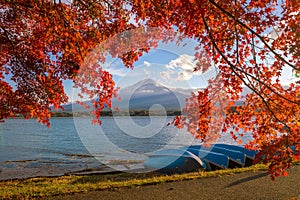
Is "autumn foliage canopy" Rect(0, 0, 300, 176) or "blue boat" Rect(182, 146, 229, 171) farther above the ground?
"autumn foliage canopy" Rect(0, 0, 300, 176)

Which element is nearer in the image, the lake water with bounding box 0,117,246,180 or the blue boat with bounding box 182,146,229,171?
the blue boat with bounding box 182,146,229,171

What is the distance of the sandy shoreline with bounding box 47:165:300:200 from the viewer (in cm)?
637

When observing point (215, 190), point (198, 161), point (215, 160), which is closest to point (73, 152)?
point (198, 161)

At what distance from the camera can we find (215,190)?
689 cm

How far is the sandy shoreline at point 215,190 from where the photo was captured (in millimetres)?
6368

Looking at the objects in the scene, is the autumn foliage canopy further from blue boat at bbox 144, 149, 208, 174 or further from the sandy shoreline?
blue boat at bbox 144, 149, 208, 174

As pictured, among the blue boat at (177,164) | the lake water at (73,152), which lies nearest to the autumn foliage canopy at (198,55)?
the blue boat at (177,164)

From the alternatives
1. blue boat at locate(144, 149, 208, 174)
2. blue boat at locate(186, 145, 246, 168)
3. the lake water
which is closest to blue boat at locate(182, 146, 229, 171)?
blue boat at locate(144, 149, 208, 174)

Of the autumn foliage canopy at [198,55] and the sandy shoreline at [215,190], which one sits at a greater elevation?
the autumn foliage canopy at [198,55]

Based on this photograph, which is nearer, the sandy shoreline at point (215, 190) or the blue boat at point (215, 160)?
the sandy shoreline at point (215, 190)

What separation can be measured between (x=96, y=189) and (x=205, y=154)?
7.63 meters

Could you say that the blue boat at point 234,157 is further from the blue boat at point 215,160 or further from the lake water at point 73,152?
the lake water at point 73,152

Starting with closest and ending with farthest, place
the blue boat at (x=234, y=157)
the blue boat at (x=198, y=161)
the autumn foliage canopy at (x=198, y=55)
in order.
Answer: the autumn foliage canopy at (x=198, y=55), the blue boat at (x=198, y=161), the blue boat at (x=234, y=157)

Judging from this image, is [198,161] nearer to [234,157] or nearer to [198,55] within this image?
[234,157]
